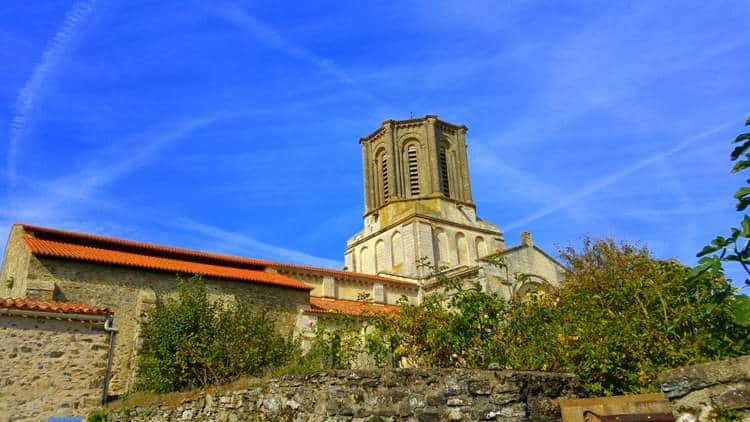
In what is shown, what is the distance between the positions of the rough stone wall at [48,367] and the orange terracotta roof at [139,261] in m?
5.31

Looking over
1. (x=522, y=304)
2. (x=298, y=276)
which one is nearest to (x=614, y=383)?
(x=522, y=304)

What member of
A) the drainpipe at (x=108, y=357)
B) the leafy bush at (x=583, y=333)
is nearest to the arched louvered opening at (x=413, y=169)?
the drainpipe at (x=108, y=357)

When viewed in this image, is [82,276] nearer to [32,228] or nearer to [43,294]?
[43,294]

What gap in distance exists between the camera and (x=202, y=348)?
13602mm

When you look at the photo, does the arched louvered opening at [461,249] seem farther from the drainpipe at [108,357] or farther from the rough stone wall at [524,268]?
the drainpipe at [108,357]

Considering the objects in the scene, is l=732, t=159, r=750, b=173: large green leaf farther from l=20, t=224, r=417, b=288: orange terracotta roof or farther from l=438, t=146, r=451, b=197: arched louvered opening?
l=438, t=146, r=451, b=197: arched louvered opening

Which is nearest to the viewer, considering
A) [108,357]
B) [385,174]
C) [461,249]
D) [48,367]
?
[48,367]

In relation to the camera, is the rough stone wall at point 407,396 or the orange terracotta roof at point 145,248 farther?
the orange terracotta roof at point 145,248

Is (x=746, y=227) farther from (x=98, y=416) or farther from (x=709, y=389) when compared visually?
(x=98, y=416)

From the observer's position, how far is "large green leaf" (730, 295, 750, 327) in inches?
119

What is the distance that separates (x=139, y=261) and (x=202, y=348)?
22.1ft

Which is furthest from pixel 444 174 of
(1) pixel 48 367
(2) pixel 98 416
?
(2) pixel 98 416

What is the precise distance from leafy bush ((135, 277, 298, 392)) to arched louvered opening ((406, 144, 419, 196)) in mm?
22433

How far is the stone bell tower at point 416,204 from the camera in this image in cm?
3478
